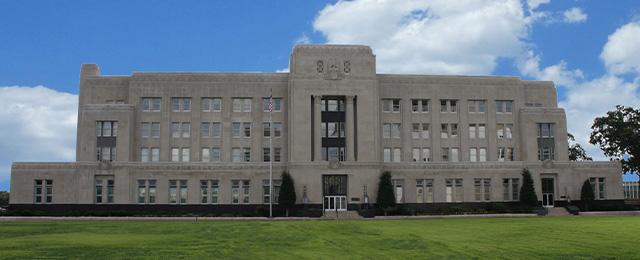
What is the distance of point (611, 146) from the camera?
98.9 meters

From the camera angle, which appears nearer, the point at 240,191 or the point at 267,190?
the point at 240,191

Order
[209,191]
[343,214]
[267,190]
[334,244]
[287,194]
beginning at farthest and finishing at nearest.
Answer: [267,190], [209,191], [287,194], [343,214], [334,244]

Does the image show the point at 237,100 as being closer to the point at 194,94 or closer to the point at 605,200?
the point at 194,94

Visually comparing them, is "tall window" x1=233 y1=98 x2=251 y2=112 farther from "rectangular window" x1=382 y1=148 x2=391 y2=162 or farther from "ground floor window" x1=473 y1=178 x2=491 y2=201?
"ground floor window" x1=473 y1=178 x2=491 y2=201

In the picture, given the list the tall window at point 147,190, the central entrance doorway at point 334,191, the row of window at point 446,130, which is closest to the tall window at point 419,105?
the row of window at point 446,130

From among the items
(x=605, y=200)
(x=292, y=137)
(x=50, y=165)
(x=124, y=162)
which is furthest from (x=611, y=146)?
(x=50, y=165)

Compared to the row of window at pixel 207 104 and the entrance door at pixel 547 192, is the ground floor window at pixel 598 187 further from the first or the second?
the row of window at pixel 207 104

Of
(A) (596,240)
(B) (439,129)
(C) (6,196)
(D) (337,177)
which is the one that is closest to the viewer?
(A) (596,240)

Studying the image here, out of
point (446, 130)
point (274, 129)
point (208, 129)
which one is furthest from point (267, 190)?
point (446, 130)

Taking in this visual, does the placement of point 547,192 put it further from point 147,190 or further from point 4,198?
point 4,198

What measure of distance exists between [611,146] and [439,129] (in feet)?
91.5

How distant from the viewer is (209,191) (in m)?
83.3

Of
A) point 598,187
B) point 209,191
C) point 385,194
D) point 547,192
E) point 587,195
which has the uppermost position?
point 598,187

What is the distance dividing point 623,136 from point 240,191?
54534mm
